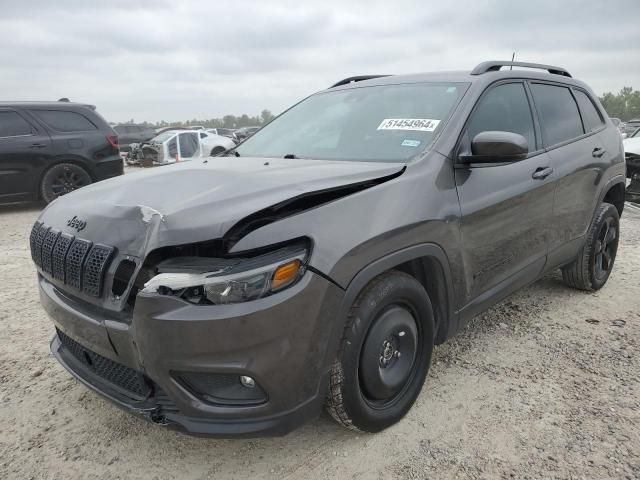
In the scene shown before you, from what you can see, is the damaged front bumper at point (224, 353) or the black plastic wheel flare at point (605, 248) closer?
the damaged front bumper at point (224, 353)

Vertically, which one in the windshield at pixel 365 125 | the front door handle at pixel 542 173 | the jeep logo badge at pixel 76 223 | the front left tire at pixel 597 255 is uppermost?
the windshield at pixel 365 125

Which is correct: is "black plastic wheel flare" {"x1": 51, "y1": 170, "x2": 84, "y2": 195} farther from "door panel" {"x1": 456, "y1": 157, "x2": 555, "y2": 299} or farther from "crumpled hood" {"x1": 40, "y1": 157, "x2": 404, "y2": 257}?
"door panel" {"x1": 456, "y1": 157, "x2": 555, "y2": 299}

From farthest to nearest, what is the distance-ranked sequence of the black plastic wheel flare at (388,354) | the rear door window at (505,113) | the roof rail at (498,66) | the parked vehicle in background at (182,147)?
the parked vehicle in background at (182,147), the roof rail at (498,66), the rear door window at (505,113), the black plastic wheel flare at (388,354)

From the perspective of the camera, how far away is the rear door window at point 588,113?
4098 mm

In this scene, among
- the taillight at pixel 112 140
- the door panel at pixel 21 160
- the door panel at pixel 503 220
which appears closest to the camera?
the door panel at pixel 503 220

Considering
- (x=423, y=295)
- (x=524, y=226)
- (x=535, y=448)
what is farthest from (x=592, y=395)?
(x=423, y=295)

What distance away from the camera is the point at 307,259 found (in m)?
1.93

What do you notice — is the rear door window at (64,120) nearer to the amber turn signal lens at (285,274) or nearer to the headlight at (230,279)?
the headlight at (230,279)

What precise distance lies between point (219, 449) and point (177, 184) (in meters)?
1.28

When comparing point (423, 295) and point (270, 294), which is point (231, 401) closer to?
point (270, 294)

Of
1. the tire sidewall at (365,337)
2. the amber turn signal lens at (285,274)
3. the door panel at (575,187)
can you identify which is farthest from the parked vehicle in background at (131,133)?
the amber turn signal lens at (285,274)

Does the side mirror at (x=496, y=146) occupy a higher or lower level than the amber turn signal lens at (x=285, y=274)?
higher

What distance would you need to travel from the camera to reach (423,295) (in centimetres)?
248

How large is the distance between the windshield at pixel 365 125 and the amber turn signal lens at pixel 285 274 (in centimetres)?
103
